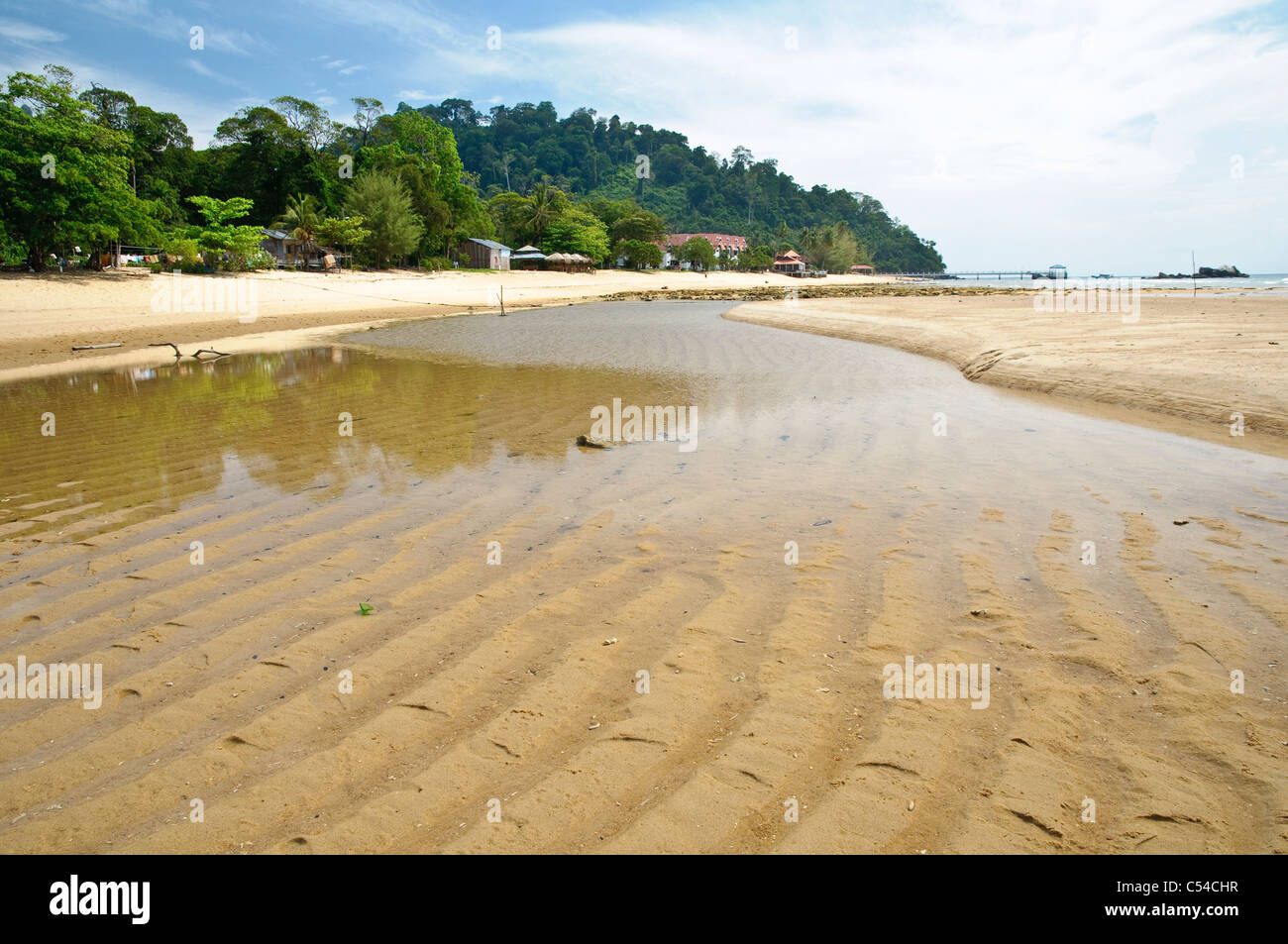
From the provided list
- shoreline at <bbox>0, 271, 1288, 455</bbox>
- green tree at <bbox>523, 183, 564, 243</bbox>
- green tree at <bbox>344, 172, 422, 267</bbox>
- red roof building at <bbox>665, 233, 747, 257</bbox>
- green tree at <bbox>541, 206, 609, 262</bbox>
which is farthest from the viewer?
red roof building at <bbox>665, 233, 747, 257</bbox>

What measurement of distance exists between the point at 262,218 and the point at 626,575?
7062cm

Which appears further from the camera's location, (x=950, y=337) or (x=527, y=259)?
(x=527, y=259)

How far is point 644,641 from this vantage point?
4113mm

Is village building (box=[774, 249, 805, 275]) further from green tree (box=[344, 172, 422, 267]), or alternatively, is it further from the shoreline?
the shoreline

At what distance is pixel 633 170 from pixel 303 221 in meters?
139

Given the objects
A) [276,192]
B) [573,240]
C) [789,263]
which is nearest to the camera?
[276,192]

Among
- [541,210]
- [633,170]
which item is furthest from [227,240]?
[633,170]

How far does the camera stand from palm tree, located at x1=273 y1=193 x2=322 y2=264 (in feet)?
171

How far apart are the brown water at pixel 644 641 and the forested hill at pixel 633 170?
147977 millimetres

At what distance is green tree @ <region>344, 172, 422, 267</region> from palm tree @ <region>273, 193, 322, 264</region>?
3.08 meters

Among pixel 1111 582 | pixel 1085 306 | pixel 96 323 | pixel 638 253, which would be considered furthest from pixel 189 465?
pixel 638 253

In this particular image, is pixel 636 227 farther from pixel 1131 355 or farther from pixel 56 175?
pixel 1131 355

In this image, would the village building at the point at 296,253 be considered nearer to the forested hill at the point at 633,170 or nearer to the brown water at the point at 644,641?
the brown water at the point at 644,641

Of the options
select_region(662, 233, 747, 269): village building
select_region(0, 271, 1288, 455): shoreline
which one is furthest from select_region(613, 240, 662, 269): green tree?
select_region(0, 271, 1288, 455): shoreline
